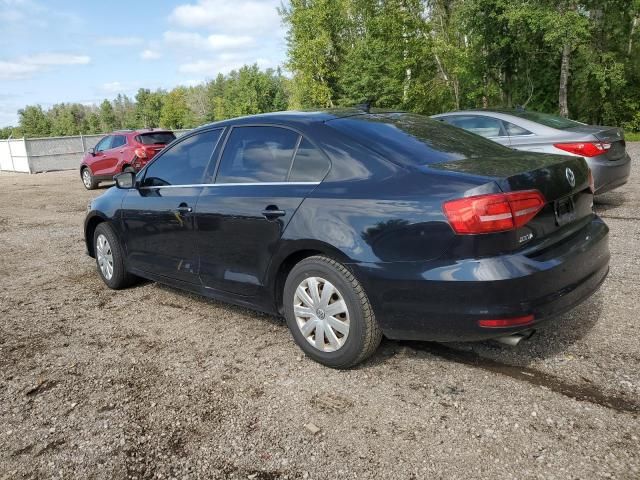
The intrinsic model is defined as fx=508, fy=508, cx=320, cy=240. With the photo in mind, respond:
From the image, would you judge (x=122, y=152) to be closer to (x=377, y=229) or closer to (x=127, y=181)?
(x=127, y=181)

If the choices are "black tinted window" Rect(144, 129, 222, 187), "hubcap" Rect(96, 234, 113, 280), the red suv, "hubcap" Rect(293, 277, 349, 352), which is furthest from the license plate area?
the red suv

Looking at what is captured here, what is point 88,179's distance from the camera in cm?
1644

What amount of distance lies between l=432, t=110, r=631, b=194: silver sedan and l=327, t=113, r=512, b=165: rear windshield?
3.59 meters

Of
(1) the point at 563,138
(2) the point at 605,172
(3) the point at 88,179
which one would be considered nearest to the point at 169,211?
(1) the point at 563,138

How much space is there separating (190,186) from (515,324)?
2701mm

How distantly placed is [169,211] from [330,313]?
6.07ft

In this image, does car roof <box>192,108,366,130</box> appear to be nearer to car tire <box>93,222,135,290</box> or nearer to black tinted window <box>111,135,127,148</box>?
car tire <box>93,222,135,290</box>

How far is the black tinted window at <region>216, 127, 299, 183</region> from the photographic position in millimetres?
3533

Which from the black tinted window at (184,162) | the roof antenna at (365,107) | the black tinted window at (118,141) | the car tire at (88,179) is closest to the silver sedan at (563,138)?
the roof antenna at (365,107)

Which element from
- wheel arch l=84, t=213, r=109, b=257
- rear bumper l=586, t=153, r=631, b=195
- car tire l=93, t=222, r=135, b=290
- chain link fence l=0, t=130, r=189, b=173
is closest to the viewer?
car tire l=93, t=222, r=135, b=290

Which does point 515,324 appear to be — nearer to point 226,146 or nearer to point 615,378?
point 615,378

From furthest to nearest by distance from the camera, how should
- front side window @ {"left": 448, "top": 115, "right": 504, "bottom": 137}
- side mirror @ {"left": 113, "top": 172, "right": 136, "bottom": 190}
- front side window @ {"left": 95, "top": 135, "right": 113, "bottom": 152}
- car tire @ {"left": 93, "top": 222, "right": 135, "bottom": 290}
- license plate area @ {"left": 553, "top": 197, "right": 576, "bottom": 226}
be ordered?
front side window @ {"left": 95, "top": 135, "right": 113, "bottom": 152} < front side window @ {"left": 448, "top": 115, "right": 504, "bottom": 137} < car tire @ {"left": 93, "top": 222, "right": 135, "bottom": 290} < side mirror @ {"left": 113, "top": 172, "right": 136, "bottom": 190} < license plate area @ {"left": 553, "top": 197, "right": 576, "bottom": 226}

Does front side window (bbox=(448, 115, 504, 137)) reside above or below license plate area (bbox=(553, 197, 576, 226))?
above

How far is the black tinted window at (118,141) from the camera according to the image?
15.4 meters
